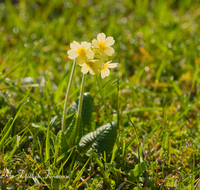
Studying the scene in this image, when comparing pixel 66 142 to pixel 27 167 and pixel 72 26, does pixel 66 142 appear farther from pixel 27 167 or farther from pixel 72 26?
pixel 72 26

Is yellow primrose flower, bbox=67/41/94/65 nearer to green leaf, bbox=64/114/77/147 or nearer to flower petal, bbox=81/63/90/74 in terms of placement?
flower petal, bbox=81/63/90/74

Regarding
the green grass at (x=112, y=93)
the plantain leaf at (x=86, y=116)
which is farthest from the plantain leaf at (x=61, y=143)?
the plantain leaf at (x=86, y=116)

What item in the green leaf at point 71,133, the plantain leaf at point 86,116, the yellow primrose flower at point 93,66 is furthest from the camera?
the plantain leaf at point 86,116

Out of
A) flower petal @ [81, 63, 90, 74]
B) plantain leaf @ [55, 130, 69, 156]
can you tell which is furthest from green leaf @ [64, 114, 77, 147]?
flower petal @ [81, 63, 90, 74]

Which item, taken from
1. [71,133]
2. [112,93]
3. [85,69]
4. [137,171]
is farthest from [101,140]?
[112,93]

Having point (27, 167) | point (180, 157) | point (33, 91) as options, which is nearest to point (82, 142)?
point (27, 167)

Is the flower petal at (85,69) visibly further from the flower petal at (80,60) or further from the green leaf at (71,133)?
the green leaf at (71,133)
